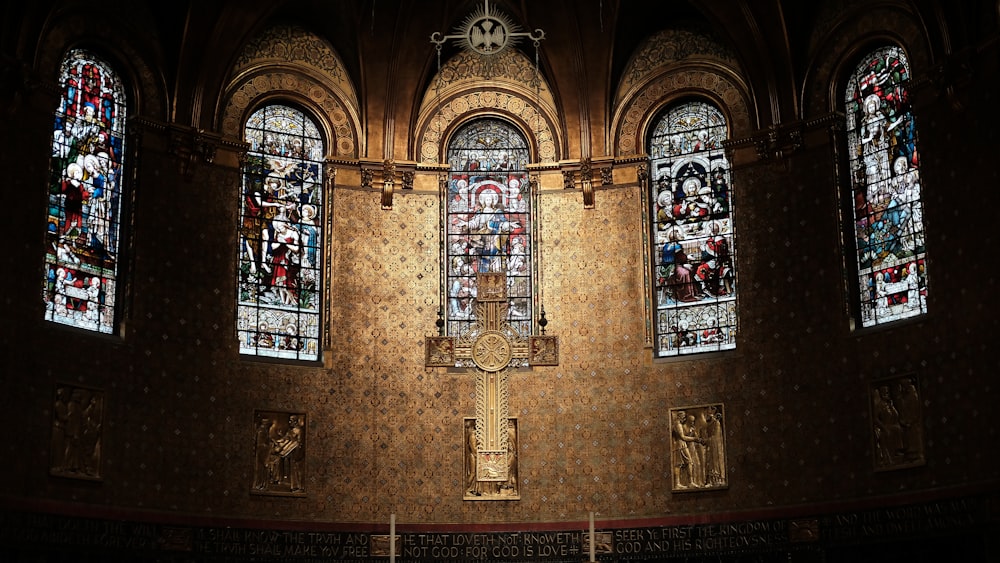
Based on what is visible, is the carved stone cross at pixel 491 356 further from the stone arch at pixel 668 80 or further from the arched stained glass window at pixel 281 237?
the stone arch at pixel 668 80

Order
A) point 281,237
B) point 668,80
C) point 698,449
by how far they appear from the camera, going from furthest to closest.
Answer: point 668,80
point 281,237
point 698,449

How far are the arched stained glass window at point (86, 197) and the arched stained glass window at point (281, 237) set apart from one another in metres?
2.63

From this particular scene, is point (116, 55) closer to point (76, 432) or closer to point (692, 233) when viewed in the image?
point (76, 432)

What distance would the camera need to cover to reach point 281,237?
1125 inches

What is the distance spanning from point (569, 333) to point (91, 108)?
34.2ft

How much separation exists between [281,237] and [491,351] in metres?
5.47

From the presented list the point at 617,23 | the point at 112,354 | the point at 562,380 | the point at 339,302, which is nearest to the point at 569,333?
the point at 562,380

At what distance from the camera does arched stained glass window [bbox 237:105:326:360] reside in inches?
1099

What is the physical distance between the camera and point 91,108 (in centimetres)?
2680

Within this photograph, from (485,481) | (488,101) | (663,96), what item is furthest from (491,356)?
(663,96)

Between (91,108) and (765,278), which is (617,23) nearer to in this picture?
(765,278)

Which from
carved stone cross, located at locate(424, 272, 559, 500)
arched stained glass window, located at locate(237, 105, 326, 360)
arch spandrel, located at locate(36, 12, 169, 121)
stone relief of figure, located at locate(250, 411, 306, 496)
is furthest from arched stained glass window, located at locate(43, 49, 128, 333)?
carved stone cross, located at locate(424, 272, 559, 500)

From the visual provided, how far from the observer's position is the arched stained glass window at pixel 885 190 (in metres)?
25.8

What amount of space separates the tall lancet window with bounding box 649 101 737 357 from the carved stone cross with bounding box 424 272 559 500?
2.96 meters
